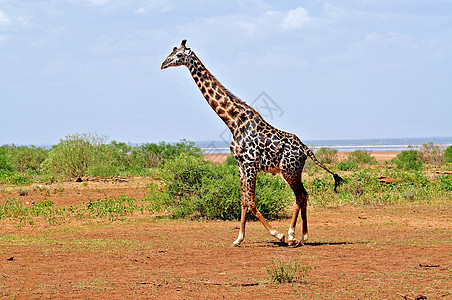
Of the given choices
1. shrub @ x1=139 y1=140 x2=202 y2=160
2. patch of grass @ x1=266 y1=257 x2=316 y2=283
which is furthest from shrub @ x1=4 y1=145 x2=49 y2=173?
patch of grass @ x1=266 y1=257 x2=316 y2=283

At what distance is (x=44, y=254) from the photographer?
394 inches

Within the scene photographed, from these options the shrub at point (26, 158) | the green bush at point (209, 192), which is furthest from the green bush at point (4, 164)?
the green bush at point (209, 192)

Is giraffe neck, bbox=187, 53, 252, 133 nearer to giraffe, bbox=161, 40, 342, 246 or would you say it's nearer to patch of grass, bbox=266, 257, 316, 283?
giraffe, bbox=161, 40, 342, 246

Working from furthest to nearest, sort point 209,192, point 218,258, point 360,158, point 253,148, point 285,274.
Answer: point 360,158, point 209,192, point 253,148, point 218,258, point 285,274

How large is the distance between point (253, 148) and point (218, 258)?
2.27m

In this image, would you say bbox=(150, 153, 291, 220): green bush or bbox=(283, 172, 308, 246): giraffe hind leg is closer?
bbox=(283, 172, 308, 246): giraffe hind leg

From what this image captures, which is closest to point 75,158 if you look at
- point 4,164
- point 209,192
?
point 4,164

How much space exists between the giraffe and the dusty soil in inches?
26.8

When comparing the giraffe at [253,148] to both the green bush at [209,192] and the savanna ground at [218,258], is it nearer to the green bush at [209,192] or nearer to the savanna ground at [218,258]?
the savanna ground at [218,258]

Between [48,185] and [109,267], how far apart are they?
16701 millimetres

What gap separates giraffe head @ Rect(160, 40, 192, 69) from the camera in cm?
1116

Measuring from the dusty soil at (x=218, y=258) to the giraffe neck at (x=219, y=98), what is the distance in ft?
8.04

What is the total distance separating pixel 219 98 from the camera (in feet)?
36.6

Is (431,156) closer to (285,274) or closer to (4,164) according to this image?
(4,164)
